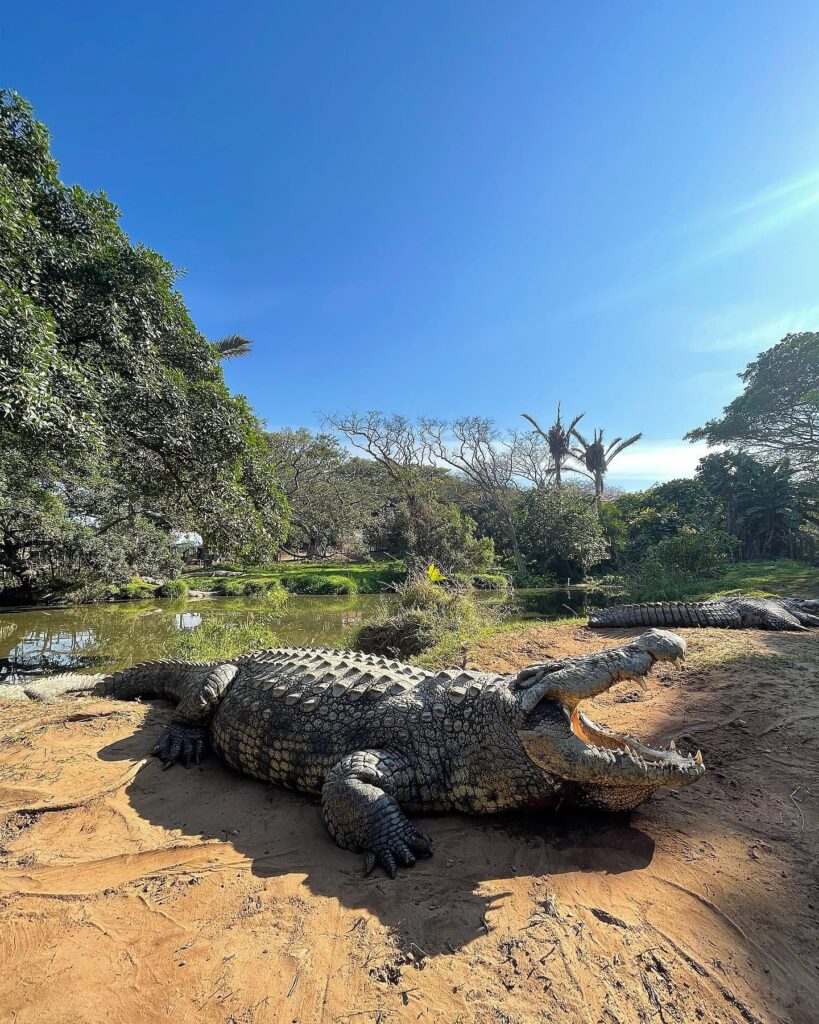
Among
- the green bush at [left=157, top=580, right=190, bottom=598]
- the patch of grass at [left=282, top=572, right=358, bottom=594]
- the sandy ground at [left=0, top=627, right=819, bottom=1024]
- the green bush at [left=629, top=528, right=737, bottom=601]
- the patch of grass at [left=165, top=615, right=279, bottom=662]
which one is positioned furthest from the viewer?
the patch of grass at [left=282, top=572, right=358, bottom=594]

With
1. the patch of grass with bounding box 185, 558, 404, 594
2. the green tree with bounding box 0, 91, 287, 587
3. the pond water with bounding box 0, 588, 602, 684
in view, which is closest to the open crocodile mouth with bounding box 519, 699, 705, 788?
the green tree with bounding box 0, 91, 287, 587

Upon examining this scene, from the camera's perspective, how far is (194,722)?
4367mm

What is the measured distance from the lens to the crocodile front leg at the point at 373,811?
2.69 m

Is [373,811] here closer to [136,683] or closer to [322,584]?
[136,683]

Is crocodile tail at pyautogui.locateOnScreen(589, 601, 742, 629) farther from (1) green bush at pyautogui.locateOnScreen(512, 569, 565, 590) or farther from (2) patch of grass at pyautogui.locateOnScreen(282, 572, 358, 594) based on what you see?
(1) green bush at pyautogui.locateOnScreen(512, 569, 565, 590)

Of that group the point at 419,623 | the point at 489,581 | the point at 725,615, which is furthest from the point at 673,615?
the point at 489,581

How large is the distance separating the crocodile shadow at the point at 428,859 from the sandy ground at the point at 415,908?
12mm

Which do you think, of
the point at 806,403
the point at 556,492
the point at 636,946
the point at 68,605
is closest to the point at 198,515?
the point at 636,946

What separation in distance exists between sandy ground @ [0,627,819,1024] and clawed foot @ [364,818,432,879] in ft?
0.23

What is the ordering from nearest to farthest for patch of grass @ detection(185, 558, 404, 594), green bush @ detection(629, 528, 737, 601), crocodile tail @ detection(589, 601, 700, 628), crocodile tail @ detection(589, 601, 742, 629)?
crocodile tail @ detection(589, 601, 742, 629), crocodile tail @ detection(589, 601, 700, 628), green bush @ detection(629, 528, 737, 601), patch of grass @ detection(185, 558, 404, 594)

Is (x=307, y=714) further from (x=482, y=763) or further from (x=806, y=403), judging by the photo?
(x=806, y=403)

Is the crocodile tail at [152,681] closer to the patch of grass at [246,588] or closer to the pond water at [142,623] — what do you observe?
the pond water at [142,623]

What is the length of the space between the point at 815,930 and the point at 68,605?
23.4m

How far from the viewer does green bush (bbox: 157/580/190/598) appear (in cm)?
2094
